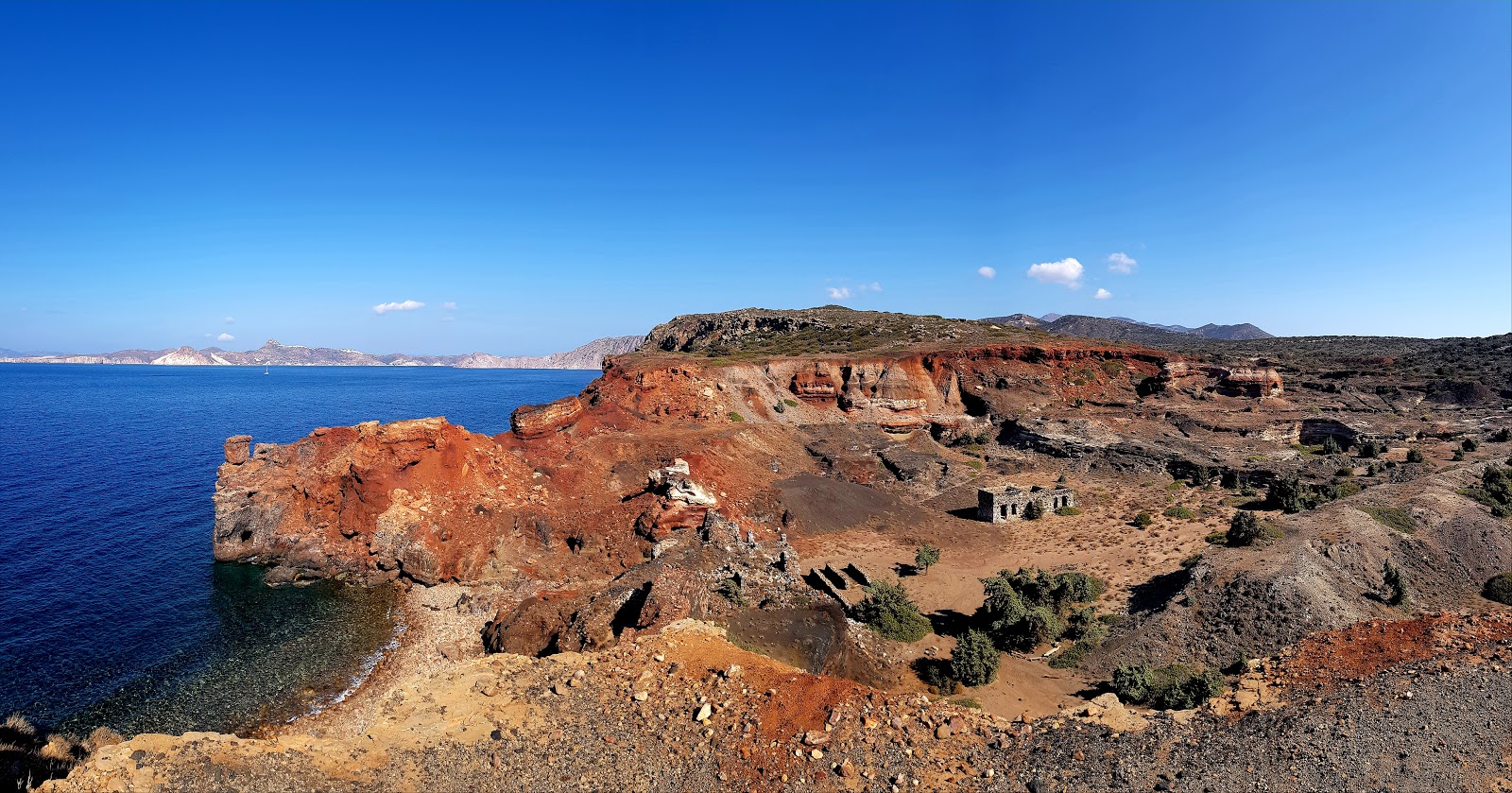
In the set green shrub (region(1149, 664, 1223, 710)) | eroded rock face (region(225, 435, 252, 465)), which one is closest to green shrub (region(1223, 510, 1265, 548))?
green shrub (region(1149, 664, 1223, 710))

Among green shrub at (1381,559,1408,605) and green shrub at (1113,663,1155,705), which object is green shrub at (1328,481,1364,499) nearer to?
green shrub at (1381,559,1408,605)

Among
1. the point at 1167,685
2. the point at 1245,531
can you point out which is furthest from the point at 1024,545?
the point at 1167,685

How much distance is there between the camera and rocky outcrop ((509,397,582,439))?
1516 inches

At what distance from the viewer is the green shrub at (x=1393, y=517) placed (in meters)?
26.9

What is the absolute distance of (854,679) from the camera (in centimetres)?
1911

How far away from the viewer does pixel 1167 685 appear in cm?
1727

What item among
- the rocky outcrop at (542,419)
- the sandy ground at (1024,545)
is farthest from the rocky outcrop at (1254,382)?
the rocky outcrop at (542,419)

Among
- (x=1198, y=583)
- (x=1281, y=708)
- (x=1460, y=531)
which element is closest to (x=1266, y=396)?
(x=1460, y=531)

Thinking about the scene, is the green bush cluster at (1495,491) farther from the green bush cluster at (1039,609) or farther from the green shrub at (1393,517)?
the green bush cluster at (1039,609)

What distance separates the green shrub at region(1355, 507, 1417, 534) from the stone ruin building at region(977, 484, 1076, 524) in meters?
12.4

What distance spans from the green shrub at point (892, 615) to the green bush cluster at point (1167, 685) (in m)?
6.22

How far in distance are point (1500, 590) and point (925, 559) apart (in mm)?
20564

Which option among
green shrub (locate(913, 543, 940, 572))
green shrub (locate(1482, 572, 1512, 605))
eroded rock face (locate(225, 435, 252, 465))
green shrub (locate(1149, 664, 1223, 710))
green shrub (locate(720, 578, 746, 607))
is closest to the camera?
green shrub (locate(1149, 664, 1223, 710))

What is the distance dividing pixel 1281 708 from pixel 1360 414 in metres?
48.7
